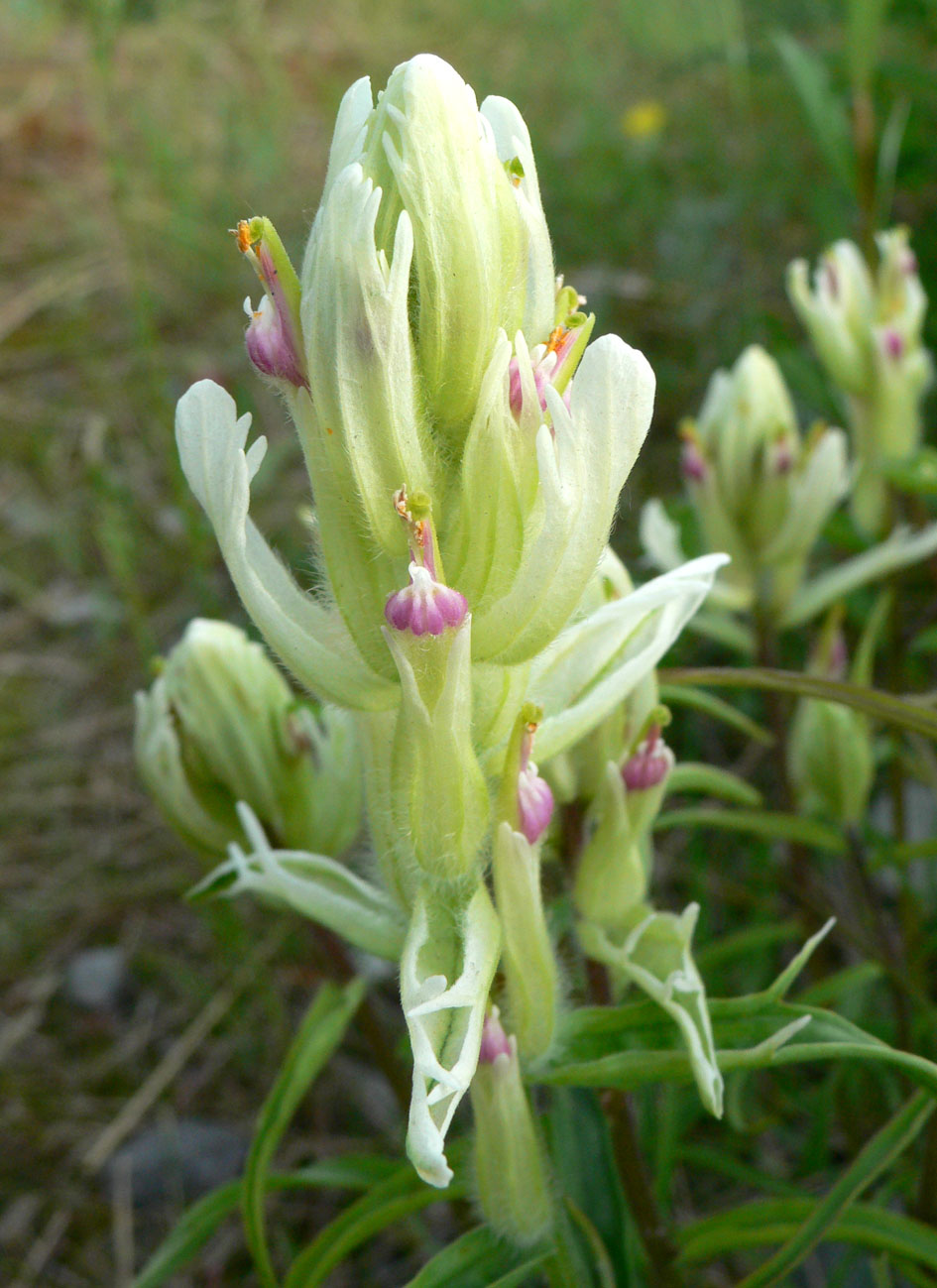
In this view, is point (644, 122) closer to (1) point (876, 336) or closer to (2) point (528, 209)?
(1) point (876, 336)

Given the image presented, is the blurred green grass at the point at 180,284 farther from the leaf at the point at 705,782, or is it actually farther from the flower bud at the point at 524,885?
the flower bud at the point at 524,885

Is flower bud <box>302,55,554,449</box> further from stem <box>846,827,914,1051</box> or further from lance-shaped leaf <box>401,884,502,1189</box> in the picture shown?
stem <box>846,827,914,1051</box>

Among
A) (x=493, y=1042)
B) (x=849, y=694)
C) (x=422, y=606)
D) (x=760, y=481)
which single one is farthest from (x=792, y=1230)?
(x=760, y=481)

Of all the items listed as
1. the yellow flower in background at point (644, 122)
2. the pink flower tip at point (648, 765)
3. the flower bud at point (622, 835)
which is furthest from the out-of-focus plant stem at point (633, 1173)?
the yellow flower in background at point (644, 122)

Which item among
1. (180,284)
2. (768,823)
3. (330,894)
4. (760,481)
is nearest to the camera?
(330,894)

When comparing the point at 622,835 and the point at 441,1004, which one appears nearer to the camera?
the point at 441,1004
